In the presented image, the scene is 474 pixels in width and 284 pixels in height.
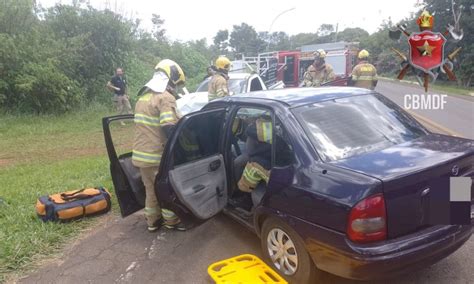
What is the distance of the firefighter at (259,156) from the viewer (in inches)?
135

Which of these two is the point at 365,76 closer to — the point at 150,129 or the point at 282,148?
the point at 150,129

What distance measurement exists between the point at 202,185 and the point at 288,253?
118 centimetres

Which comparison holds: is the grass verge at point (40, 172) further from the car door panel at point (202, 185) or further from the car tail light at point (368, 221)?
the car tail light at point (368, 221)

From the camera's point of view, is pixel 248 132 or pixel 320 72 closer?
pixel 248 132

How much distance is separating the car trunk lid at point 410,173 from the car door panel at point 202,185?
4.86 feet

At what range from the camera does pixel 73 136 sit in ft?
35.8

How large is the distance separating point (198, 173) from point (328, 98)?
4.69ft

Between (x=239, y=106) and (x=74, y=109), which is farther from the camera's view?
(x=74, y=109)

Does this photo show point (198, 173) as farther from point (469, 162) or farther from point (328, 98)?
point (469, 162)

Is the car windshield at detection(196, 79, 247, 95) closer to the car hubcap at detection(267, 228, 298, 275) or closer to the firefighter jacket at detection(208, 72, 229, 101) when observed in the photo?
the firefighter jacket at detection(208, 72, 229, 101)

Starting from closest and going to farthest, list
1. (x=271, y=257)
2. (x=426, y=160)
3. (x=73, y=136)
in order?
1. (x=426, y=160)
2. (x=271, y=257)
3. (x=73, y=136)

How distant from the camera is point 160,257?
3.76 meters

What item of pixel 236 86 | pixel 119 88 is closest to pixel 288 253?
pixel 236 86

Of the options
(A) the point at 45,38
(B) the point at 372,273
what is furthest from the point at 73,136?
(B) the point at 372,273
